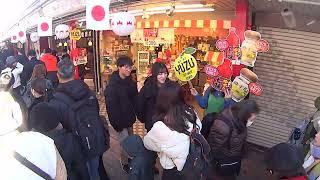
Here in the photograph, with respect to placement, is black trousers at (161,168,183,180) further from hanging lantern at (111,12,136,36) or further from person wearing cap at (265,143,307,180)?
hanging lantern at (111,12,136,36)

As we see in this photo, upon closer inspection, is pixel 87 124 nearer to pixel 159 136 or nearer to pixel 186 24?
pixel 159 136

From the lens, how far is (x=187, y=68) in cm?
594

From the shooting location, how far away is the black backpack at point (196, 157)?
414 centimetres

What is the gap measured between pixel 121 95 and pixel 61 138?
1.99m

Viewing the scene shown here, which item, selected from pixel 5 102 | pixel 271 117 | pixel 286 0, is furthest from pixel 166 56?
pixel 5 102

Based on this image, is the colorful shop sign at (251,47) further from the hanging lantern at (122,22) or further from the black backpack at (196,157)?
the hanging lantern at (122,22)

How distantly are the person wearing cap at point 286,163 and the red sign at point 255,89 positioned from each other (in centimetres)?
266

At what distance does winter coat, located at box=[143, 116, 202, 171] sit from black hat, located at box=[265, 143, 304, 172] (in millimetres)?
1108

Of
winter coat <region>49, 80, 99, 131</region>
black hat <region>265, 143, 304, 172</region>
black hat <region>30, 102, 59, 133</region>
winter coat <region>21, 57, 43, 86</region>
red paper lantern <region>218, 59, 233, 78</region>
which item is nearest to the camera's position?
black hat <region>265, 143, 304, 172</region>

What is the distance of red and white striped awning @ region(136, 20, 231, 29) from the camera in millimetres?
8859

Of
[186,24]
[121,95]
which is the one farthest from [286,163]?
[186,24]

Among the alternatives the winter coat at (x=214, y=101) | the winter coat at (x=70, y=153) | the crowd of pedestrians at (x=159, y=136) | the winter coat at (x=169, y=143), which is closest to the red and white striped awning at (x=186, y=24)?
the winter coat at (x=214, y=101)

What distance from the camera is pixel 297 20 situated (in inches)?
245

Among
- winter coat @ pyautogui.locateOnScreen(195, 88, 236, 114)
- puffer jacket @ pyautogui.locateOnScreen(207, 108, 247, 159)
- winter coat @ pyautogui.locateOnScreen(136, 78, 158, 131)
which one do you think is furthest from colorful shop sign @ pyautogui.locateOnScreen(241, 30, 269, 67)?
puffer jacket @ pyautogui.locateOnScreen(207, 108, 247, 159)
